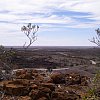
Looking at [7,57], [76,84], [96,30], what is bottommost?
[76,84]

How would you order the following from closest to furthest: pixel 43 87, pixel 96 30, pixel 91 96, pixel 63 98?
1. pixel 91 96
2. pixel 63 98
3. pixel 43 87
4. pixel 96 30

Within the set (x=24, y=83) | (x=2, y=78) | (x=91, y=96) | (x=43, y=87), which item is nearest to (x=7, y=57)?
(x=2, y=78)

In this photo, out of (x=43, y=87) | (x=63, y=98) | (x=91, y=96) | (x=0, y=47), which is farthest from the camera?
(x=0, y=47)

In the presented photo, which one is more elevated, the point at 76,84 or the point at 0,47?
the point at 0,47

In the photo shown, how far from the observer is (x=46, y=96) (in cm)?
1764

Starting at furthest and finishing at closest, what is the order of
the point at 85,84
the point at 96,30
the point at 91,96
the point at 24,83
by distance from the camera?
the point at 96,30 < the point at 85,84 < the point at 24,83 < the point at 91,96

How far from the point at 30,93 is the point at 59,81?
27.8ft

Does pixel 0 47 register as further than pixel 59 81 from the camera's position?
Yes

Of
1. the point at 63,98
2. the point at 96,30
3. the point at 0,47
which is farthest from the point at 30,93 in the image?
the point at 96,30

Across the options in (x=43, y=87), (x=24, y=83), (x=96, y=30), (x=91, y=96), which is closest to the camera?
(x=91, y=96)

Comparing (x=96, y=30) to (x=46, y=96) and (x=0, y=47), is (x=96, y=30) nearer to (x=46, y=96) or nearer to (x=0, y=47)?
(x=0, y=47)

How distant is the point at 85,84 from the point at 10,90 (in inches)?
301

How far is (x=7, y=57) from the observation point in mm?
31578

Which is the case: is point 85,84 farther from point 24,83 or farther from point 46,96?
point 46,96
